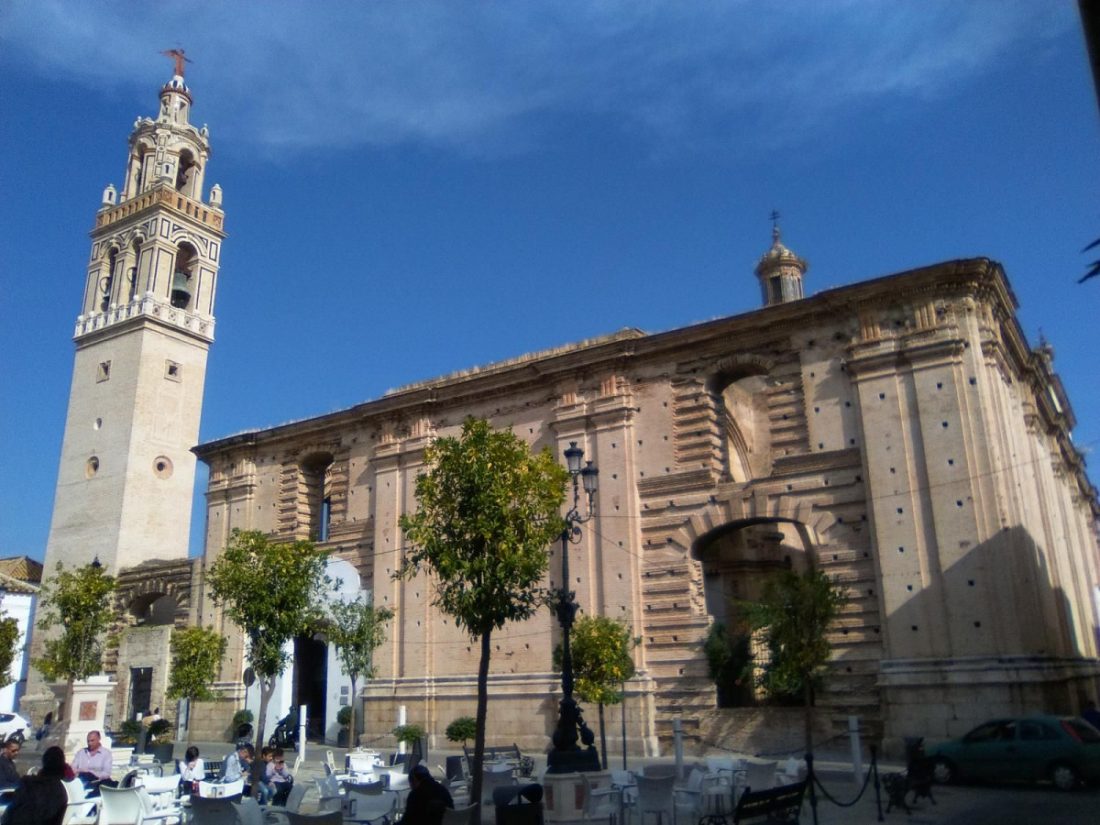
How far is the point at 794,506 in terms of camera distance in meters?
21.9

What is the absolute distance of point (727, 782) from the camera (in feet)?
45.1

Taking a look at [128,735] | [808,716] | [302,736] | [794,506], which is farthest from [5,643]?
[808,716]

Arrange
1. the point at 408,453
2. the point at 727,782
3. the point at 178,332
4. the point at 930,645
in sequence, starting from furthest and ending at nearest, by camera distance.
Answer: the point at 178,332, the point at 408,453, the point at 930,645, the point at 727,782

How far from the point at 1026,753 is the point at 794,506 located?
780 centimetres

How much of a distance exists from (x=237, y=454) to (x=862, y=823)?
26.6m

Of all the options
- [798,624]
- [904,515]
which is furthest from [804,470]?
[798,624]

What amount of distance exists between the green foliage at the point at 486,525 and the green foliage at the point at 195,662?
17353 mm

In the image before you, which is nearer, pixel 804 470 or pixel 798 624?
pixel 798 624

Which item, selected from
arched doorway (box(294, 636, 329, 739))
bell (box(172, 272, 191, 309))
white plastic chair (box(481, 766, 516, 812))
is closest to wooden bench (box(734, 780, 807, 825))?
white plastic chair (box(481, 766, 516, 812))

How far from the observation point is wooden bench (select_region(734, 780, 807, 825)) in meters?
9.47

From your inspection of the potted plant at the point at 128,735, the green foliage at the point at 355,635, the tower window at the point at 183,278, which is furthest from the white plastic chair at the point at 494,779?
the tower window at the point at 183,278

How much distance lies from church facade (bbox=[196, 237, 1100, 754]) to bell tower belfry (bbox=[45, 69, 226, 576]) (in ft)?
35.6

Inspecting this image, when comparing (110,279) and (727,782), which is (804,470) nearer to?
(727,782)

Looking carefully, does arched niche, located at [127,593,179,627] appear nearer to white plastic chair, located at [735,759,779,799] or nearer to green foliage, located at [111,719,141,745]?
green foliage, located at [111,719,141,745]
